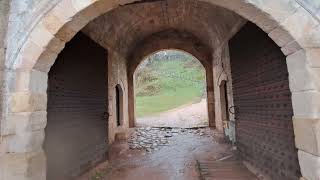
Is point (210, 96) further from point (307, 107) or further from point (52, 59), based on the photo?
point (52, 59)

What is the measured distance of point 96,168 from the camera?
470 cm

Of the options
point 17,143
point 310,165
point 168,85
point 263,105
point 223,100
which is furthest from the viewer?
point 168,85

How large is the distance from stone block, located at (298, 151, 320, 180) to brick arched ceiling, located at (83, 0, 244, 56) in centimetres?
305

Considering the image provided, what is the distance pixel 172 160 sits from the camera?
18.1 ft

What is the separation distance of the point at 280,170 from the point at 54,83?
3.33 meters

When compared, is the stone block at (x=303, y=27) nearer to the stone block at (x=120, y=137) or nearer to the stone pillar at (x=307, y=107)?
the stone pillar at (x=307, y=107)

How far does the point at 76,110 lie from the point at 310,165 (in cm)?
342

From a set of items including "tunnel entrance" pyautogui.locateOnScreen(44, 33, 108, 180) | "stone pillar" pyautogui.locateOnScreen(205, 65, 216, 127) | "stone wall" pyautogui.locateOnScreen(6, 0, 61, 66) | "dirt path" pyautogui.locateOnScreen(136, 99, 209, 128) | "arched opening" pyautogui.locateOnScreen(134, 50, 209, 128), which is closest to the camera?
A: "stone wall" pyautogui.locateOnScreen(6, 0, 61, 66)

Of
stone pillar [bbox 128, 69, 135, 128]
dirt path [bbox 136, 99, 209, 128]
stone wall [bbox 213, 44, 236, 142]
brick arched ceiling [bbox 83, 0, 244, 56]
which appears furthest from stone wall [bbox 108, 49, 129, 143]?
stone wall [bbox 213, 44, 236, 142]

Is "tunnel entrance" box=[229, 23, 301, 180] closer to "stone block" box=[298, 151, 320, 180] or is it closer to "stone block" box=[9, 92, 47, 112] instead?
"stone block" box=[298, 151, 320, 180]

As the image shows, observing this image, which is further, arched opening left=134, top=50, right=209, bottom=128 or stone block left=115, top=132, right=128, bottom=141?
arched opening left=134, top=50, right=209, bottom=128

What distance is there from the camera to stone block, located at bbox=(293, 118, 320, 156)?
81.4 inches

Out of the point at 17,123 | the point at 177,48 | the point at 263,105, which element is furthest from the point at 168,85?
the point at 17,123

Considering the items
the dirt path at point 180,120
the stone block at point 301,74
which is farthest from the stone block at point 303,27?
the dirt path at point 180,120
